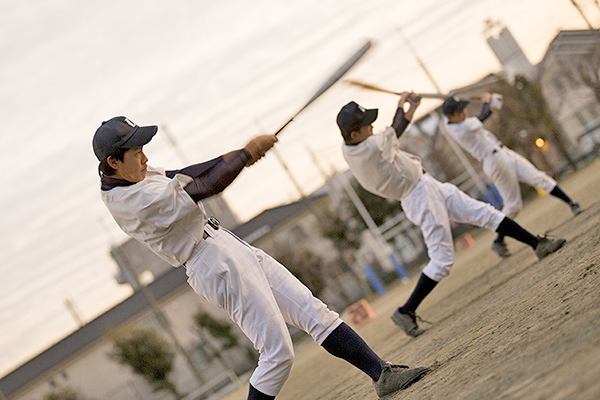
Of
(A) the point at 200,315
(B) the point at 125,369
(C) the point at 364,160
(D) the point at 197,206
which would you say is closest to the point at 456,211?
(C) the point at 364,160

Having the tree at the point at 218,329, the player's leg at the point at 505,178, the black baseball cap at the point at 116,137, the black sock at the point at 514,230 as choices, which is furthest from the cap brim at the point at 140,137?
the tree at the point at 218,329

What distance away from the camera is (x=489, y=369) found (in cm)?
380

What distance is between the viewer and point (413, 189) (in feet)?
26.0

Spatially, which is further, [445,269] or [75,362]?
[75,362]

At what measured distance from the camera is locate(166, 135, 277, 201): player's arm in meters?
4.54

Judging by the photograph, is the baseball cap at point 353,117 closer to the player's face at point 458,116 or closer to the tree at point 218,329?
the player's face at point 458,116

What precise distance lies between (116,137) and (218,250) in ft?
3.01

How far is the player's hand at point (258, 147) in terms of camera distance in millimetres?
4648

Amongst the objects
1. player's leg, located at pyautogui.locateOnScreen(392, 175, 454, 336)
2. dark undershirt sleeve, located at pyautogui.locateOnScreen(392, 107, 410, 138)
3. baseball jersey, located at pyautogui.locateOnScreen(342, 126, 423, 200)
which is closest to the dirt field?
player's leg, located at pyautogui.locateOnScreen(392, 175, 454, 336)

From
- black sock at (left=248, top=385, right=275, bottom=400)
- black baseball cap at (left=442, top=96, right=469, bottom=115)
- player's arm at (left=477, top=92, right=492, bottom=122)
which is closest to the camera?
black sock at (left=248, top=385, right=275, bottom=400)

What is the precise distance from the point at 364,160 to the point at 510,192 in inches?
158

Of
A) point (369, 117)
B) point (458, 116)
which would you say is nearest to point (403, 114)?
point (369, 117)

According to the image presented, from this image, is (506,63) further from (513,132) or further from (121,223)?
(121,223)

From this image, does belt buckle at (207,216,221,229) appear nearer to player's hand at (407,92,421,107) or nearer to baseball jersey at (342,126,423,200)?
baseball jersey at (342,126,423,200)
